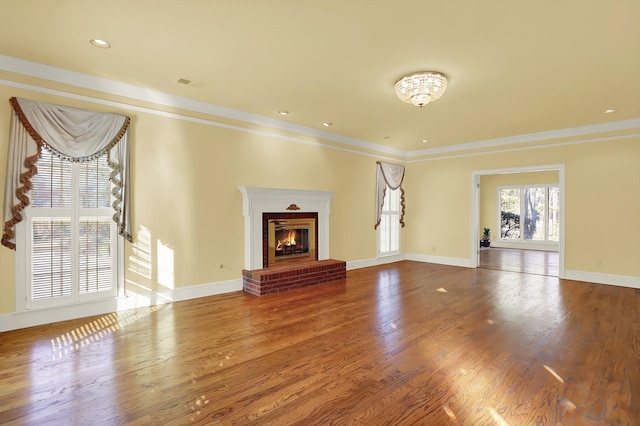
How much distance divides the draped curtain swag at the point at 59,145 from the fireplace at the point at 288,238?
6.74ft

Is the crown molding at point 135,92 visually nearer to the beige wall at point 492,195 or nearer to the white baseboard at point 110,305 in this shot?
the white baseboard at point 110,305

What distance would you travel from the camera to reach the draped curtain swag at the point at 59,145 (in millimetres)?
3283

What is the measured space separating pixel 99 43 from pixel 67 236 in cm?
212

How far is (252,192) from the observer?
5.05 m

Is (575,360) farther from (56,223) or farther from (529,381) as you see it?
(56,223)

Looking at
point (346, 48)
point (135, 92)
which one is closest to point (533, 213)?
point (346, 48)

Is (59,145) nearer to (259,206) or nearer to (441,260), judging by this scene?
(259,206)

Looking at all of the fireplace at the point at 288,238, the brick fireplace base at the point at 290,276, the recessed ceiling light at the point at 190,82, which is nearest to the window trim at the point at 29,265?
the recessed ceiling light at the point at 190,82

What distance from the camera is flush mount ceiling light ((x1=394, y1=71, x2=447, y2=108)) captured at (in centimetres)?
352

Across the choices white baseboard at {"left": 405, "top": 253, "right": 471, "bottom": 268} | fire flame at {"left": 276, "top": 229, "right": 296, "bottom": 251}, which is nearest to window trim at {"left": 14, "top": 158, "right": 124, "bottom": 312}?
fire flame at {"left": 276, "top": 229, "right": 296, "bottom": 251}

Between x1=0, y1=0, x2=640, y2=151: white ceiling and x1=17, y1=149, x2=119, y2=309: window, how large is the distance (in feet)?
3.90

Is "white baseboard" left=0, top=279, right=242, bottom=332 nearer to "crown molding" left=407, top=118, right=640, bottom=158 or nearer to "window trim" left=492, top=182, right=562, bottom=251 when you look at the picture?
"crown molding" left=407, top=118, right=640, bottom=158

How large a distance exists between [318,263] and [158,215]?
2.76 meters

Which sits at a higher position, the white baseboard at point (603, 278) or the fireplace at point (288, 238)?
the fireplace at point (288, 238)
